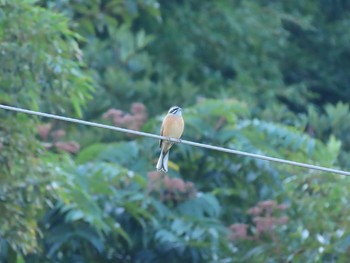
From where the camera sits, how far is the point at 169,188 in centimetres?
1057

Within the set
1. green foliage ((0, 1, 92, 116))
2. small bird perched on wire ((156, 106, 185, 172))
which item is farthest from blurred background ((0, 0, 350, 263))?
small bird perched on wire ((156, 106, 185, 172))

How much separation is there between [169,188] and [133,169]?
26.5 inches

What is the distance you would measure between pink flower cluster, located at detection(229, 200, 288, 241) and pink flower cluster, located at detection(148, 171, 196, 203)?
0.54 metres

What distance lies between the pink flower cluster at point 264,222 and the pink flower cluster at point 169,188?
0.54 metres

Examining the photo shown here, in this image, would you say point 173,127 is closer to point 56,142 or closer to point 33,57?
point 33,57

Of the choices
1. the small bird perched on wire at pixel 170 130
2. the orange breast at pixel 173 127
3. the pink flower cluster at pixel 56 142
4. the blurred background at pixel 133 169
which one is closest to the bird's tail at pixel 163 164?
the small bird perched on wire at pixel 170 130

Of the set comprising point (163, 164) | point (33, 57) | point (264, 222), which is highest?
point (33, 57)

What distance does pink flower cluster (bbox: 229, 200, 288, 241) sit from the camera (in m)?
10.2

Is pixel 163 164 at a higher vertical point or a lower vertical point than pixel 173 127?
lower

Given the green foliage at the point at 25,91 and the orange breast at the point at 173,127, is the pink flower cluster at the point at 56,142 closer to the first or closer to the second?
the green foliage at the point at 25,91

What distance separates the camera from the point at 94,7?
1283 cm

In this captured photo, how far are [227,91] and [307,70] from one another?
4299 millimetres

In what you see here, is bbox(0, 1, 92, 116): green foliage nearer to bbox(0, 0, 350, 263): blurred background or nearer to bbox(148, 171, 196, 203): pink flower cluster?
bbox(0, 0, 350, 263): blurred background

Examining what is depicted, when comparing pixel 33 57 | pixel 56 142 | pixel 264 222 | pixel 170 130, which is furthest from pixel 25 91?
pixel 264 222
